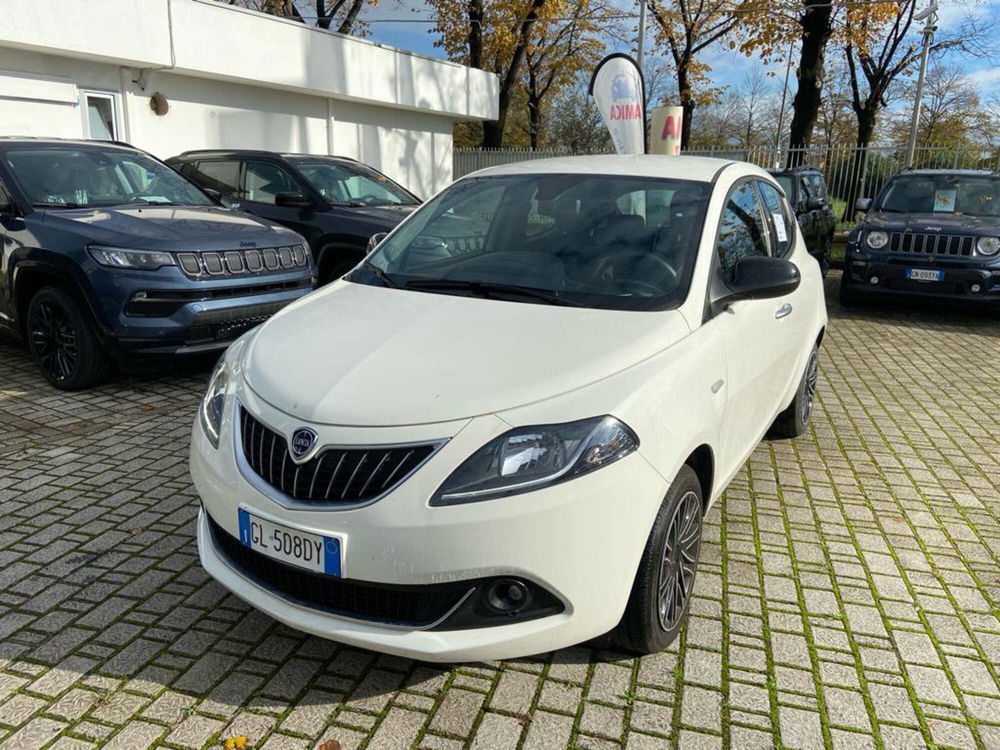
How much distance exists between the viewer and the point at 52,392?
579 cm

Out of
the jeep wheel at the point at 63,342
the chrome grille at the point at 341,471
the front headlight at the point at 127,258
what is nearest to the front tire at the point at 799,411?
the chrome grille at the point at 341,471

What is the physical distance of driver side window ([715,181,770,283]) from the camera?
11.1 feet

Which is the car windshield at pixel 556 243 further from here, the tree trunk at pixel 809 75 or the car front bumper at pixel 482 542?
the tree trunk at pixel 809 75

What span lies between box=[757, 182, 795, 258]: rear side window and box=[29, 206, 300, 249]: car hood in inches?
150

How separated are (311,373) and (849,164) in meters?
16.9

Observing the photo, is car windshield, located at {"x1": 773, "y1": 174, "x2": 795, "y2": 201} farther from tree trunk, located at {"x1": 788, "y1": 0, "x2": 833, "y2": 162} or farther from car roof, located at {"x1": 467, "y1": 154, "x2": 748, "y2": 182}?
car roof, located at {"x1": 467, "y1": 154, "x2": 748, "y2": 182}

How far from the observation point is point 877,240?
31.7 ft

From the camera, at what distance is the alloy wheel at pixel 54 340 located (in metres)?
5.65

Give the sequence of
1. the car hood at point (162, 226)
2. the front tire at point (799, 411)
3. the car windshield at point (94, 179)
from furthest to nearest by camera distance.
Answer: the car windshield at point (94, 179)
the car hood at point (162, 226)
the front tire at point (799, 411)

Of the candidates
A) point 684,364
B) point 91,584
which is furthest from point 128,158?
point 684,364

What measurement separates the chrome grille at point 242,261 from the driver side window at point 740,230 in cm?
375

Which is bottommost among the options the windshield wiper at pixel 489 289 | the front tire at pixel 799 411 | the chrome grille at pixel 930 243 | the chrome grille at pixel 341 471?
the front tire at pixel 799 411

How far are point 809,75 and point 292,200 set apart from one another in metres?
14.3

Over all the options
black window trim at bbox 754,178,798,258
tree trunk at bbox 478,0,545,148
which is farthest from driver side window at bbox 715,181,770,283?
tree trunk at bbox 478,0,545,148
